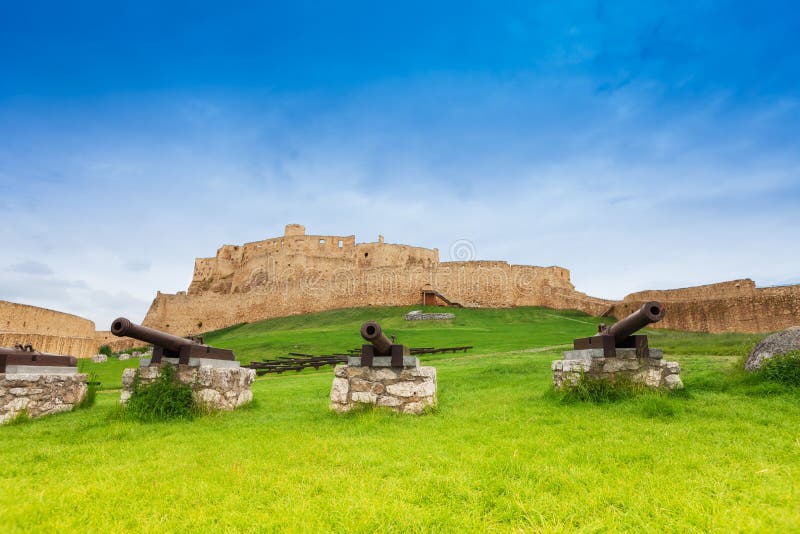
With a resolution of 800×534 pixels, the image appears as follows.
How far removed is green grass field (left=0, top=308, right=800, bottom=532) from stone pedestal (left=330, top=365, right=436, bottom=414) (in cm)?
26

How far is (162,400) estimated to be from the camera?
674cm

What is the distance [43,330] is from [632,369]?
4243 cm

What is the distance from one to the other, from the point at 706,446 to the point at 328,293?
43.9m

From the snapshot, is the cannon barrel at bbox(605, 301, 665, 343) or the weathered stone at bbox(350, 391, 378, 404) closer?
the cannon barrel at bbox(605, 301, 665, 343)

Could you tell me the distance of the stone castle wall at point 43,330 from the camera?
2655 cm

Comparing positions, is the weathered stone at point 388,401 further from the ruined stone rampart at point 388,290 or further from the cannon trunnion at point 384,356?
the ruined stone rampart at point 388,290

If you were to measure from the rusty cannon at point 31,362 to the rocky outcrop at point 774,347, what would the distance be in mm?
11737

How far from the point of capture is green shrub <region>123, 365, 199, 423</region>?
664 cm

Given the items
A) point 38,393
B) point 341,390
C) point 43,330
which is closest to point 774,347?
point 341,390

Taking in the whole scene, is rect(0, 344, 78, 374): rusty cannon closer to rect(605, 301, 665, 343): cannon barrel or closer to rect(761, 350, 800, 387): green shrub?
rect(605, 301, 665, 343): cannon barrel

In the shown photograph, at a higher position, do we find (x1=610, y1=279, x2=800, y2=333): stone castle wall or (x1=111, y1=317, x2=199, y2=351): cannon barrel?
(x1=610, y1=279, x2=800, y2=333): stone castle wall

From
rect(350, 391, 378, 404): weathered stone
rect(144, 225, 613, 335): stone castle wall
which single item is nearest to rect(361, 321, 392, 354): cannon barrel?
rect(350, 391, 378, 404): weathered stone

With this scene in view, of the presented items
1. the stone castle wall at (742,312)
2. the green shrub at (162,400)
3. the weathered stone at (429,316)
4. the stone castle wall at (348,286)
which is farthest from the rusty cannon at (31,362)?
the stone castle wall at (348,286)

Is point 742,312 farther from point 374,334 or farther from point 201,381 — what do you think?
point 201,381
